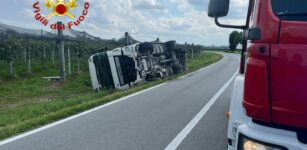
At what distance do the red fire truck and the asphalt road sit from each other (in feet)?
10.6

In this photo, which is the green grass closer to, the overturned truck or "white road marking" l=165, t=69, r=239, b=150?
the overturned truck

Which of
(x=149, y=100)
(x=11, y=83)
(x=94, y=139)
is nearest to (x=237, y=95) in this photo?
(x=94, y=139)

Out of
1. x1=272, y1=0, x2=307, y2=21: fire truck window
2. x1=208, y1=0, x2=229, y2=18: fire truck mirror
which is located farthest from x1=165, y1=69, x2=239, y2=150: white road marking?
x1=272, y1=0, x2=307, y2=21: fire truck window

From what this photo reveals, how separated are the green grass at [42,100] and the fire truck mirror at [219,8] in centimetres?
459

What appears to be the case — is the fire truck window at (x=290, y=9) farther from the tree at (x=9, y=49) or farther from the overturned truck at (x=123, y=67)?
the tree at (x=9, y=49)

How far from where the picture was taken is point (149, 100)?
10.6 metres

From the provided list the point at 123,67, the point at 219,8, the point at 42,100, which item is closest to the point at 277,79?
the point at 219,8

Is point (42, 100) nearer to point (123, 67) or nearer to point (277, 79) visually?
point (123, 67)

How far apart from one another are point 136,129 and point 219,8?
416 centimetres

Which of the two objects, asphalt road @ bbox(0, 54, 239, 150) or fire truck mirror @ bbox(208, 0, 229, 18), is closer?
fire truck mirror @ bbox(208, 0, 229, 18)

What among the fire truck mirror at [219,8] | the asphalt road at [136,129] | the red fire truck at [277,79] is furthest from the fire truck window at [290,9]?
the asphalt road at [136,129]

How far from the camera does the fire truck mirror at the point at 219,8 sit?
300 cm

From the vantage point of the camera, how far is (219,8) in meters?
3.00

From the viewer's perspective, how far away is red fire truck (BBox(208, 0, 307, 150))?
2.24 m
